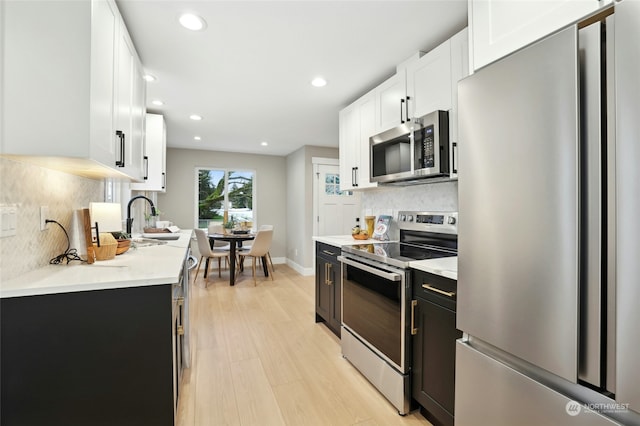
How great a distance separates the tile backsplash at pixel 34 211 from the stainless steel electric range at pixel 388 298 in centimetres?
173

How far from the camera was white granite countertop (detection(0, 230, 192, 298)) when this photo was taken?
43.7 inches

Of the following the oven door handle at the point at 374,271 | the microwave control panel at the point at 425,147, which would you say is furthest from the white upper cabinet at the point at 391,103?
the oven door handle at the point at 374,271

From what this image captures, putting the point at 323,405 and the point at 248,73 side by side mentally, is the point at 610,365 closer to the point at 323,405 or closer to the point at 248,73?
the point at 323,405

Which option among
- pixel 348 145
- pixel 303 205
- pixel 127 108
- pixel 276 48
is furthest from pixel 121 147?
pixel 303 205

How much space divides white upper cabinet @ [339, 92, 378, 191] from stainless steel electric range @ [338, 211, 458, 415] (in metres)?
0.63

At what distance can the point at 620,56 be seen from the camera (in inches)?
30.2

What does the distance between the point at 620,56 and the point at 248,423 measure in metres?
2.16

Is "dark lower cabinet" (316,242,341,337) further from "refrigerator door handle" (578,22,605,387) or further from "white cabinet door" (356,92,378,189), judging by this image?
"refrigerator door handle" (578,22,605,387)

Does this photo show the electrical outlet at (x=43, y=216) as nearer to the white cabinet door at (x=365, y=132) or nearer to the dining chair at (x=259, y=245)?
the white cabinet door at (x=365, y=132)

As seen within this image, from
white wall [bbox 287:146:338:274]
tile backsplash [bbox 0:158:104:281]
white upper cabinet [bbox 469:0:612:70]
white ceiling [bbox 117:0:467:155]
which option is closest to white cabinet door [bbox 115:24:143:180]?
white ceiling [bbox 117:0:467:155]

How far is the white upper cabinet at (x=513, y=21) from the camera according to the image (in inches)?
39.5

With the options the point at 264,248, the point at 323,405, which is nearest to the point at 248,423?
the point at 323,405

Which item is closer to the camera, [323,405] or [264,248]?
[323,405]

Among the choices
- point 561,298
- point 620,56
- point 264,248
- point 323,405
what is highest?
point 620,56
